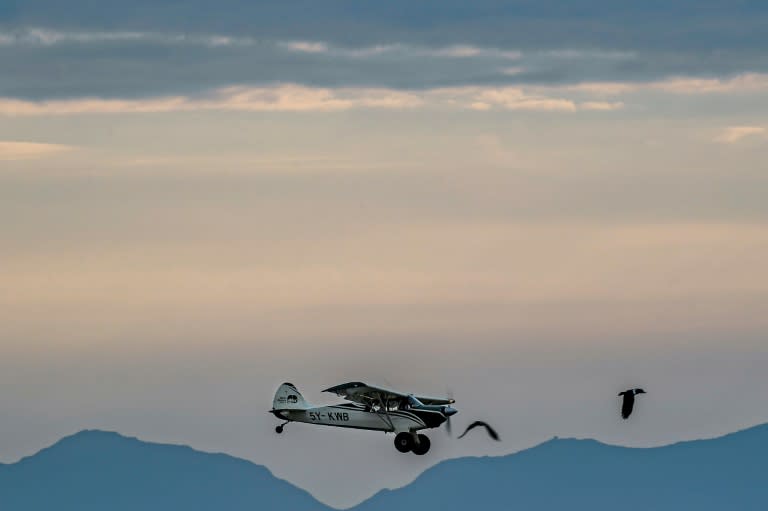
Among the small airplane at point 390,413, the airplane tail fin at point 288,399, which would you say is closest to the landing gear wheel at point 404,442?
the small airplane at point 390,413

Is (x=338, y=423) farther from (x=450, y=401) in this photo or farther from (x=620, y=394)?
(x=620, y=394)

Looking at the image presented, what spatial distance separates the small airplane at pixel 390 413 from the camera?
16900 cm

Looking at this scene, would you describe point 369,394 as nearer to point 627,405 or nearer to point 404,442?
point 404,442

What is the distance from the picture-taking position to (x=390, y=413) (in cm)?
17100

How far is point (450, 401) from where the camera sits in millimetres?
171375

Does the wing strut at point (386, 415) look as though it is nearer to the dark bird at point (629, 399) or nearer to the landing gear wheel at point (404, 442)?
the landing gear wheel at point (404, 442)

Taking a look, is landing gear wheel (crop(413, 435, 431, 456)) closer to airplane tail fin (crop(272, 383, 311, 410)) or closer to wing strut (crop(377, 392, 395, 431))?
wing strut (crop(377, 392, 395, 431))

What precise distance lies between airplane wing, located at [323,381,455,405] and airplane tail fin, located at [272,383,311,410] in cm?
837

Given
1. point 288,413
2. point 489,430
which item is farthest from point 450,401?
point 288,413

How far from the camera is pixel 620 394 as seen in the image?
160m

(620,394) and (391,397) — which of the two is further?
(391,397)

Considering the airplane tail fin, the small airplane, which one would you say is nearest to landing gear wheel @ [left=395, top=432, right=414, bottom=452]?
the small airplane

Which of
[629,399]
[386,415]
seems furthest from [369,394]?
[629,399]

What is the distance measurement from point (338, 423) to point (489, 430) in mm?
12714
